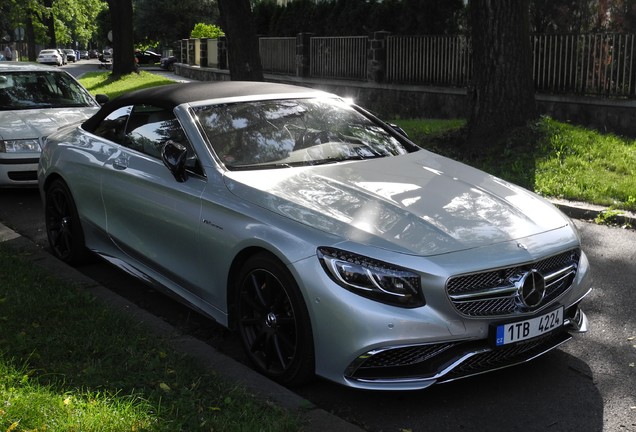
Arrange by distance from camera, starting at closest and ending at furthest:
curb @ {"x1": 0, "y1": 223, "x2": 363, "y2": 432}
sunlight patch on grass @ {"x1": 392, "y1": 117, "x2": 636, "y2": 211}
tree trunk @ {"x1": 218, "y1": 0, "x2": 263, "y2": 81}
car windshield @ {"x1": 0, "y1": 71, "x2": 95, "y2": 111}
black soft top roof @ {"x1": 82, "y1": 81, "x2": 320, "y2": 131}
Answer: curb @ {"x1": 0, "y1": 223, "x2": 363, "y2": 432}, black soft top roof @ {"x1": 82, "y1": 81, "x2": 320, "y2": 131}, sunlight patch on grass @ {"x1": 392, "y1": 117, "x2": 636, "y2": 211}, car windshield @ {"x1": 0, "y1": 71, "x2": 95, "y2": 111}, tree trunk @ {"x1": 218, "y1": 0, "x2": 263, "y2": 81}

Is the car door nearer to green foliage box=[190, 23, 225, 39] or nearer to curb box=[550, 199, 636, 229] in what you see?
curb box=[550, 199, 636, 229]

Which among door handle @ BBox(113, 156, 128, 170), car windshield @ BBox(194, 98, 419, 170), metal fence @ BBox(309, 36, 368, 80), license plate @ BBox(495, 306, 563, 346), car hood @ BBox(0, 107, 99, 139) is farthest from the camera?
metal fence @ BBox(309, 36, 368, 80)

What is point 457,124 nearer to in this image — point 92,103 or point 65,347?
point 92,103

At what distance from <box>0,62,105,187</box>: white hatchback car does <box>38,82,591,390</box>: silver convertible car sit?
381cm

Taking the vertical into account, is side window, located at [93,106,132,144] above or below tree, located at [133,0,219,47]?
below

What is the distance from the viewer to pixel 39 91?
1102 centimetres

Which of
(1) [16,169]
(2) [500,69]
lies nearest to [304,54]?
(2) [500,69]

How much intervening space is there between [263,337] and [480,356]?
120 centimetres

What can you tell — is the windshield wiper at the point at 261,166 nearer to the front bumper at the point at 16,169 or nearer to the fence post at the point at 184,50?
the front bumper at the point at 16,169

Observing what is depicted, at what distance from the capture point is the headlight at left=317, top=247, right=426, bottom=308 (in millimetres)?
4047

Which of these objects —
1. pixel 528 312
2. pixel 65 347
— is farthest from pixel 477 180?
pixel 65 347

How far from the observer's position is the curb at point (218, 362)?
13.1ft

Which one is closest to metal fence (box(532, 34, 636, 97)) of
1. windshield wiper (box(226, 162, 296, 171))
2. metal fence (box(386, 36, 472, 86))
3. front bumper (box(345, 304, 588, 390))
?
metal fence (box(386, 36, 472, 86))

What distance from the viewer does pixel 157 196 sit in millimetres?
5512
